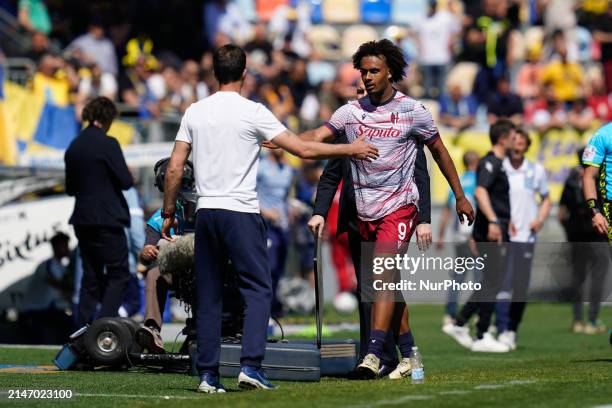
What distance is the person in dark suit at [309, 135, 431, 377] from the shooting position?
34.8 feet

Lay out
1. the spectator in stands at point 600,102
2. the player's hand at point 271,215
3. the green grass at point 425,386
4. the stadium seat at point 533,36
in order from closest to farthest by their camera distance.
A: the green grass at point 425,386 → the player's hand at point 271,215 → the spectator in stands at point 600,102 → the stadium seat at point 533,36

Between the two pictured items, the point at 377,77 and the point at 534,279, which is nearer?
the point at 377,77

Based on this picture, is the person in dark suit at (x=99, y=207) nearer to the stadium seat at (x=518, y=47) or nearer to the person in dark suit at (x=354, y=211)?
the person in dark suit at (x=354, y=211)

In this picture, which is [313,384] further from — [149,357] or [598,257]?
[598,257]

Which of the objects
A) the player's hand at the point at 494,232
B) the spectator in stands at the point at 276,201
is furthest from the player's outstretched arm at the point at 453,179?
the spectator in stands at the point at 276,201

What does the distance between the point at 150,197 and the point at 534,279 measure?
657 centimetres

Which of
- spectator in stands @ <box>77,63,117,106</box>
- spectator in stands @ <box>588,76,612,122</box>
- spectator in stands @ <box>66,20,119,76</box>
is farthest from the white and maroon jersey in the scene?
spectator in stands @ <box>588,76,612,122</box>

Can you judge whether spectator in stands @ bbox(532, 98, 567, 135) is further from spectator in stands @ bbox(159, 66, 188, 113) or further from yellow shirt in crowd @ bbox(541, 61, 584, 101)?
spectator in stands @ bbox(159, 66, 188, 113)

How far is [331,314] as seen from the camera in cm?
2105

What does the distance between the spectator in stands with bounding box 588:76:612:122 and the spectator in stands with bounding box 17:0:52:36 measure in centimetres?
946

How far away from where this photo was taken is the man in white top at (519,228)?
601 inches

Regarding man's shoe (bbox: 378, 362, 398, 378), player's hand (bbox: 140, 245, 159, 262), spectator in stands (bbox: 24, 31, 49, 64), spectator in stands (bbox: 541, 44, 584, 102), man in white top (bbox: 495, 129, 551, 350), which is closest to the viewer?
man's shoe (bbox: 378, 362, 398, 378)

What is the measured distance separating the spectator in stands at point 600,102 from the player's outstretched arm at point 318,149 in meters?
15.8

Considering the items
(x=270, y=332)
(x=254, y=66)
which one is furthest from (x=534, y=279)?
(x=254, y=66)
